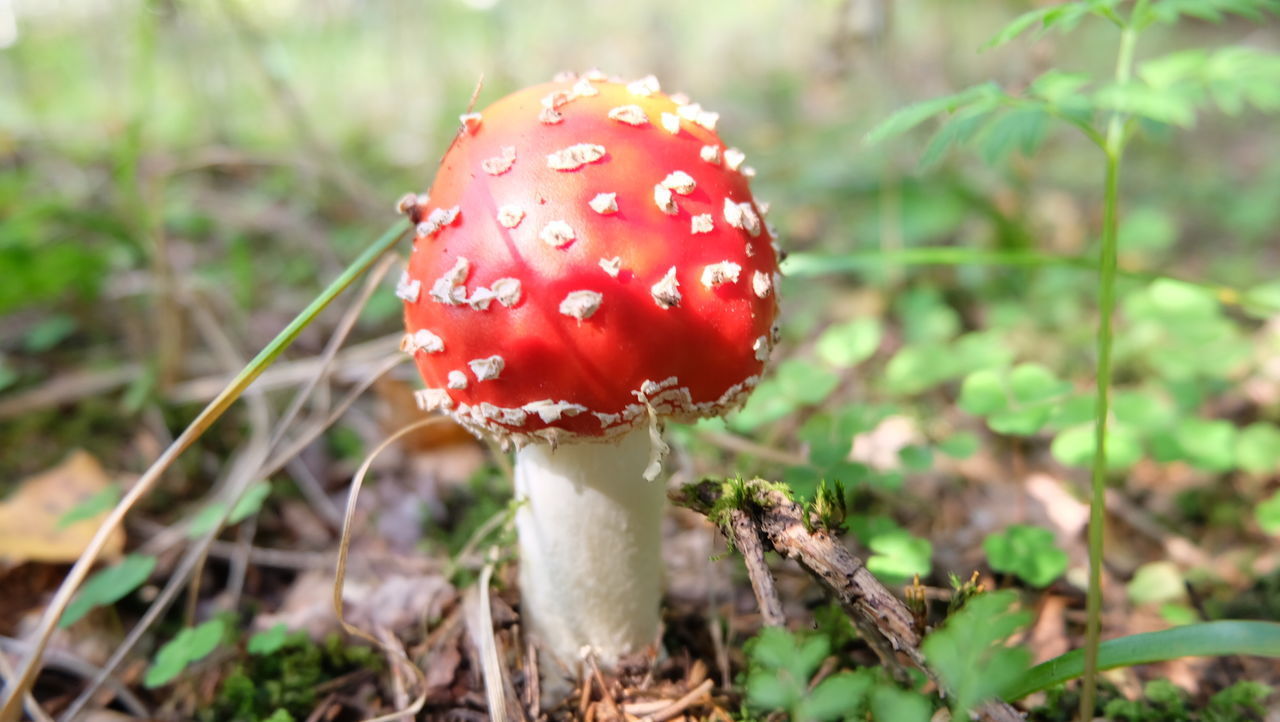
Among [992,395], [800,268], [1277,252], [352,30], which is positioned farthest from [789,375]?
[352,30]

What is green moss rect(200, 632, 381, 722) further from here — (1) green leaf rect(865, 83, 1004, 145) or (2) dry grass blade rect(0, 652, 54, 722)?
(1) green leaf rect(865, 83, 1004, 145)

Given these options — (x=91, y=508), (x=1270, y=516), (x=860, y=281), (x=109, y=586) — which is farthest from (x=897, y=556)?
(x=860, y=281)

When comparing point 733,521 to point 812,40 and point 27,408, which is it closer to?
point 27,408

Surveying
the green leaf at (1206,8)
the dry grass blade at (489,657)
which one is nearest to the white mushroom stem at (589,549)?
the dry grass blade at (489,657)

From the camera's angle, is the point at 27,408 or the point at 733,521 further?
the point at 27,408

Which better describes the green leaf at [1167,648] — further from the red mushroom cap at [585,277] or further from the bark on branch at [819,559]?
the red mushroom cap at [585,277]

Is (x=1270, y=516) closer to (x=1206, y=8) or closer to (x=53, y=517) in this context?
(x=1206, y=8)
